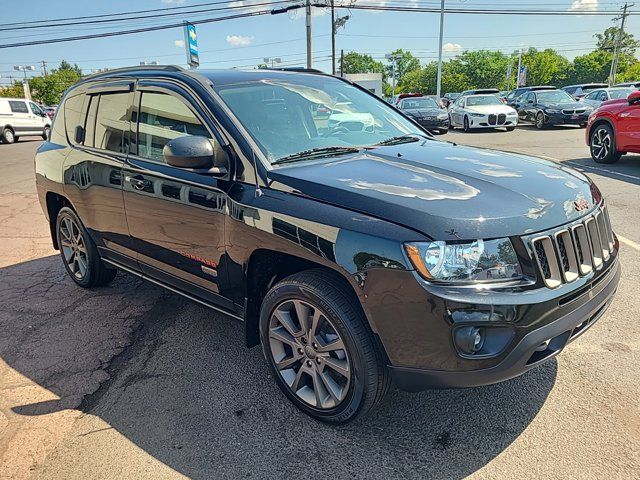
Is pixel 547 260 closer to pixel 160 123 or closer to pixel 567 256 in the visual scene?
pixel 567 256

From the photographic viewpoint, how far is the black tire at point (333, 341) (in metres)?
2.34

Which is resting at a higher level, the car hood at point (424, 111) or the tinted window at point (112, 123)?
the tinted window at point (112, 123)

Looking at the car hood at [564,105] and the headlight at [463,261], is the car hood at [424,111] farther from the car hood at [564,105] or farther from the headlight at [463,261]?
the headlight at [463,261]

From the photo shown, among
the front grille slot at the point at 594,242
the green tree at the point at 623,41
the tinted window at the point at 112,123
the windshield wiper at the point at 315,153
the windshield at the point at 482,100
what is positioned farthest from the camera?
the green tree at the point at 623,41

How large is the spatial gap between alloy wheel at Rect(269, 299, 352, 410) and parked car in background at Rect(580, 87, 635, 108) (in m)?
21.3

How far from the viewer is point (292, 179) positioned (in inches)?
103

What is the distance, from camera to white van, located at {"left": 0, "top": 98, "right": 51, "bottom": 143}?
2345 cm

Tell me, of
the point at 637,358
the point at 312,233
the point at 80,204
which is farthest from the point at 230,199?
the point at 637,358

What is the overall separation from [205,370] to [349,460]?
1.26 m

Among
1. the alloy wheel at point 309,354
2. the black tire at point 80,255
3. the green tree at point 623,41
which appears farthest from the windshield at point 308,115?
the green tree at point 623,41

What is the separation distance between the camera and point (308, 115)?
3434mm

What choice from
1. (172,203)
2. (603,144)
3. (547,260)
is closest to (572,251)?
(547,260)

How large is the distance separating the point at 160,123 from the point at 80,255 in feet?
6.31

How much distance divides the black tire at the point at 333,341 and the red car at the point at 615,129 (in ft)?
29.6
